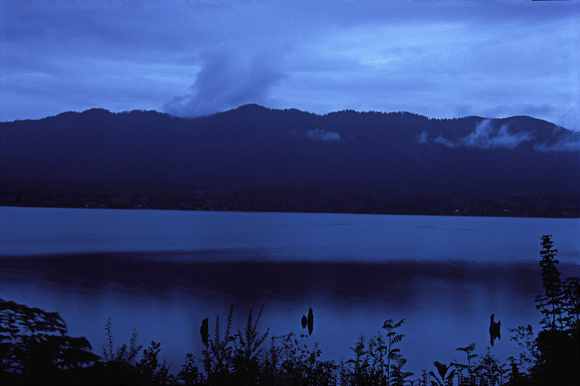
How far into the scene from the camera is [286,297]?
3444cm

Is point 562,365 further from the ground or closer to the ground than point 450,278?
further from the ground

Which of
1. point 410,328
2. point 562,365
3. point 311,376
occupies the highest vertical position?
point 562,365

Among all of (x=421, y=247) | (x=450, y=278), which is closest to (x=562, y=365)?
(x=450, y=278)

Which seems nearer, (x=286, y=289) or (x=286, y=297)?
(x=286, y=297)

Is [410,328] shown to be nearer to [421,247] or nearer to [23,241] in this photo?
[421,247]

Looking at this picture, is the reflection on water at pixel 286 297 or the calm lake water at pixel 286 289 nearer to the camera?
the reflection on water at pixel 286 297

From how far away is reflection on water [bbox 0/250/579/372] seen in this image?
24188mm

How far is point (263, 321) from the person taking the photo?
26.6m

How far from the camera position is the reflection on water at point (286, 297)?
952 inches

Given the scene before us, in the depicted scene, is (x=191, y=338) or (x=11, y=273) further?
(x=11, y=273)

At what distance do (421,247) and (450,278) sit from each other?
3071cm

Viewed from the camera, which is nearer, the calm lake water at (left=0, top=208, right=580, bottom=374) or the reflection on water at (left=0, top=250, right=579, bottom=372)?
the reflection on water at (left=0, top=250, right=579, bottom=372)

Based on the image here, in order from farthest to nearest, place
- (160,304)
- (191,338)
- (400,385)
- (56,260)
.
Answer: (56,260)
(160,304)
(191,338)
(400,385)

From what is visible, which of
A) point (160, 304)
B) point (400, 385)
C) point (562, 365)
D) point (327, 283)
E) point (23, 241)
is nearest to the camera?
point (562, 365)
